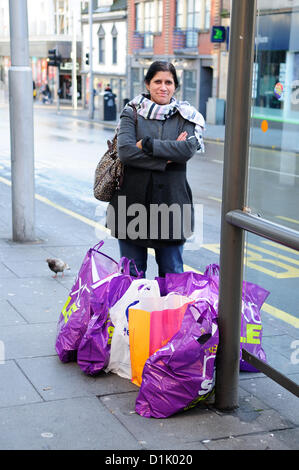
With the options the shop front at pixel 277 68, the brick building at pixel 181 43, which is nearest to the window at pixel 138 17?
the brick building at pixel 181 43

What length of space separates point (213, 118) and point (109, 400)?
28686 millimetres

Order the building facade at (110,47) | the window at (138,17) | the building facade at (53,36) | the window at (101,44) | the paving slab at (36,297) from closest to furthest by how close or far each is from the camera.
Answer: the paving slab at (36,297) < the window at (138,17) < the building facade at (110,47) < the window at (101,44) < the building facade at (53,36)

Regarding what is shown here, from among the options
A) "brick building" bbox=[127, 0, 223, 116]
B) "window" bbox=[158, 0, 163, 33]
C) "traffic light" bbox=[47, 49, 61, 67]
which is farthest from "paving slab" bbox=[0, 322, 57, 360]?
"traffic light" bbox=[47, 49, 61, 67]

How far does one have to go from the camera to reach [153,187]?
466cm

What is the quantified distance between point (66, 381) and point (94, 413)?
463mm

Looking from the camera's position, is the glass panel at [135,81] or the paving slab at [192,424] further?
the glass panel at [135,81]

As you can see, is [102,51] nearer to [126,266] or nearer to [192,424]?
[126,266]

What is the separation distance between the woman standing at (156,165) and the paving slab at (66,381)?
3.24ft

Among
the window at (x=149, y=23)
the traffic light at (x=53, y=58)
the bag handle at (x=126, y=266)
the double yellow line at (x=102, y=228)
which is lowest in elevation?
the double yellow line at (x=102, y=228)

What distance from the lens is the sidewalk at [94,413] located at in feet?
11.2

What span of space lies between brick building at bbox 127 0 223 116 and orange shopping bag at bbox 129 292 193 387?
30.0 m

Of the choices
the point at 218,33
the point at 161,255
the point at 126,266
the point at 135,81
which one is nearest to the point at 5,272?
the point at 161,255

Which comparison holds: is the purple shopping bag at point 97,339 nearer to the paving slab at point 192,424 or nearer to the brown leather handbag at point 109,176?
the paving slab at point 192,424
